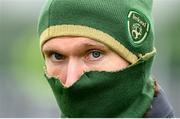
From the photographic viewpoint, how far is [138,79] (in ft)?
9.80

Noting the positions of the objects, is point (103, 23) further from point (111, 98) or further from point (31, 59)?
point (31, 59)

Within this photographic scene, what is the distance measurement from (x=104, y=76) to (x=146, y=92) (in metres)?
0.21

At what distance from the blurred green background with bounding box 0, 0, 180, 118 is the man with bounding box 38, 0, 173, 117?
276 inches

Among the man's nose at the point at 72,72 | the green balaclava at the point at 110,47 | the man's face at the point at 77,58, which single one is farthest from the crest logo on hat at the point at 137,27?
the man's nose at the point at 72,72

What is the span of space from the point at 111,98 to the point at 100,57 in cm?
20

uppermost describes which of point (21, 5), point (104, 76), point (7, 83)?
point (104, 76)

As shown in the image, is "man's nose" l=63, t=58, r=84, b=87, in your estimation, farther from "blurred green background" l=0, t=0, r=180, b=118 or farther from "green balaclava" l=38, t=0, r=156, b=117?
"blurred green background" l=0, t=0, r=180, b=118

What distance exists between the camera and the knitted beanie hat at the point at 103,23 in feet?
9.45

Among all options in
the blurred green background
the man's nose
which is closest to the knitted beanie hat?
the man's nose

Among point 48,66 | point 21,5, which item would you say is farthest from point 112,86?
point 21,5

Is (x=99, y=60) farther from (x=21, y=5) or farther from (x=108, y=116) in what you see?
(x=21, y=5)

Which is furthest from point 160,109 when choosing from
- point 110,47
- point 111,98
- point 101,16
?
point 101,16

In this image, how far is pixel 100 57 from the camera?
2865 millimetres

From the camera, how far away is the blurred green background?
1044cm
